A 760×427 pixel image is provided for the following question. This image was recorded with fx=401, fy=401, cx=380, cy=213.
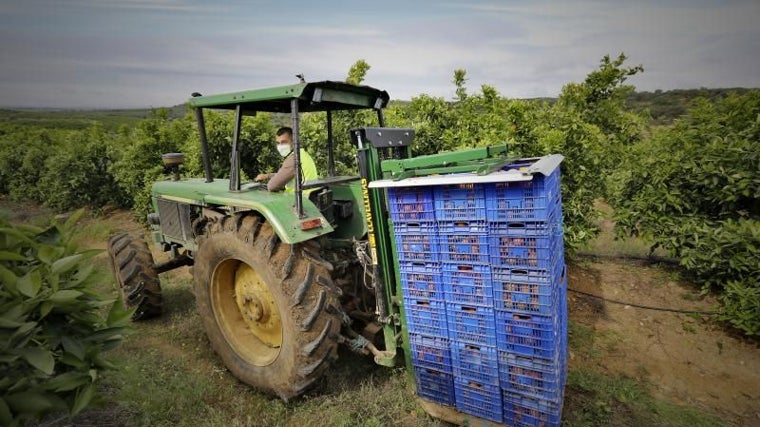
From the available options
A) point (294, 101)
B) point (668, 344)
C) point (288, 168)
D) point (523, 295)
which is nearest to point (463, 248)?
point (523, 295)

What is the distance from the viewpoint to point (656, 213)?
5684 mm

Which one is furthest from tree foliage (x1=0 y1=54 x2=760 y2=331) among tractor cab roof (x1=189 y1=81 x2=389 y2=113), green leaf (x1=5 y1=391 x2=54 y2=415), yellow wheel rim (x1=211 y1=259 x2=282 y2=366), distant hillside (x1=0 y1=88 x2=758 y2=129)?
distant hillside (x1=0 y1=88 x2=758 y2=129)

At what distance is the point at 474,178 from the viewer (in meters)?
2.46

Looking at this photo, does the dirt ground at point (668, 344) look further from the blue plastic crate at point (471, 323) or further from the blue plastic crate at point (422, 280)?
Result: the blue plastic crate at point (422, 280)

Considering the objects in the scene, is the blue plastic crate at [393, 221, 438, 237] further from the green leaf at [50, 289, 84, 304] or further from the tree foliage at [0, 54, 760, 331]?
the green leaf at [50, 289, 84, 304]

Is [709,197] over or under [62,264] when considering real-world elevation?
under

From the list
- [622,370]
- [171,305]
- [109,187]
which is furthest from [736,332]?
[109,187]

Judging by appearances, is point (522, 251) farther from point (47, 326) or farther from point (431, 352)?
point (47, 326)

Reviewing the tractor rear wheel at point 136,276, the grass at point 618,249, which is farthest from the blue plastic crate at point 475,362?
the grass at point 618,249

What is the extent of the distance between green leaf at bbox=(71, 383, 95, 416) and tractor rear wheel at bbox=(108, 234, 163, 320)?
378 centimetres

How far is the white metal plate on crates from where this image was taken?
230cm

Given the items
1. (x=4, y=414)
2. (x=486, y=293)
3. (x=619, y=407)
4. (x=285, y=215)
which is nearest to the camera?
(x=4, y=414)

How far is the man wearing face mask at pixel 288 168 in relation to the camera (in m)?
3.70

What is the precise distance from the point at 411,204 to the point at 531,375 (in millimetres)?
1386
